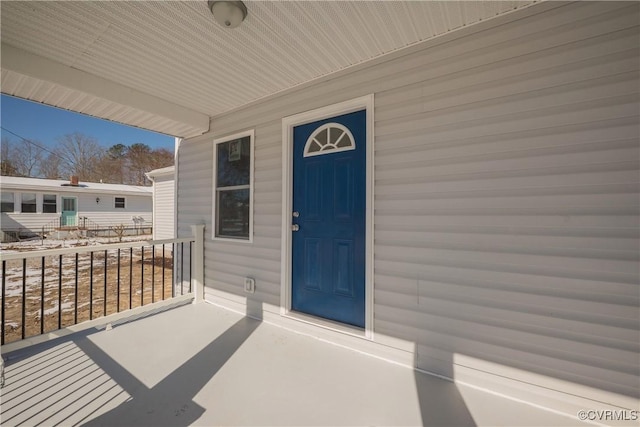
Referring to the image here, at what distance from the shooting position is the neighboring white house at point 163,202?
29.9 feet

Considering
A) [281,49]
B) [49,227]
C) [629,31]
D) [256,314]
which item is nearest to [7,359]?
[256,314]

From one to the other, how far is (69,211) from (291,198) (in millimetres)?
15327

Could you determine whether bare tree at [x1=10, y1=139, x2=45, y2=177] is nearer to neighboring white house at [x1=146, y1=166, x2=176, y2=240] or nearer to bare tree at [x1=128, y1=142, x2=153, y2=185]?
bare tree at [x1=128, y1=142, x2=153, y2=185]

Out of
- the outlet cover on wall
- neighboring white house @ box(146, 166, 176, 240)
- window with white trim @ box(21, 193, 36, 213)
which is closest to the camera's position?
the outlet cover on wall

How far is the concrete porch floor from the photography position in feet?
4.95

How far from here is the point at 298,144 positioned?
9.02 feet

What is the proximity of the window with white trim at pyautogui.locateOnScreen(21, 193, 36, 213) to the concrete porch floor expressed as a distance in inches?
554

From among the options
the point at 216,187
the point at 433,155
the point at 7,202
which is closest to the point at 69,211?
the point at 7,202

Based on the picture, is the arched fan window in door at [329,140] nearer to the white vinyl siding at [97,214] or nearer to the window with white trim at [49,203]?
the white vinyl siding at [97,214]

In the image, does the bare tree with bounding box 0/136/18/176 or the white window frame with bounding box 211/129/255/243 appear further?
the bare tree with bounding box 0/136/18/176

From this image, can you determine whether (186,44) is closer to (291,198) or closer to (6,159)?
(291,198)

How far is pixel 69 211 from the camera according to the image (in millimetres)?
12648

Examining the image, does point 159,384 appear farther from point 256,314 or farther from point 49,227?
point 49,227

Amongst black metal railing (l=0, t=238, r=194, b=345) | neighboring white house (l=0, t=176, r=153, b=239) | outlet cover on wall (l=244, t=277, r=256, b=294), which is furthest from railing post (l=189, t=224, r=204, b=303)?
neighboring white house (l=0, t=176, r=153, b=239)
